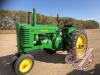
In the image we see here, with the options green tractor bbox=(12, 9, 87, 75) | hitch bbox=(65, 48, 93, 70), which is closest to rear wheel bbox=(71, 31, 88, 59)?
green tractor bbox=(12, 9, 87, 75)

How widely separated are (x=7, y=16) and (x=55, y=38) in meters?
14.3

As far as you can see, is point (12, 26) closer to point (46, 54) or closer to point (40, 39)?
point (46, 54)

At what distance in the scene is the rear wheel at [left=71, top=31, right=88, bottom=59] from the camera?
24.2 feet

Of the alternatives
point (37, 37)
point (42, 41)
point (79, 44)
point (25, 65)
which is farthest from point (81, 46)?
point (25, 65)

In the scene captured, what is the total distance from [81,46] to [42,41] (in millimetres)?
1635

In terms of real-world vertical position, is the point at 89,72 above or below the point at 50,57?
below

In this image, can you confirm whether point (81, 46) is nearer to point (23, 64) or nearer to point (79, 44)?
point (79, 44)

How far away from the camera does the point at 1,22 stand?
20688 millimetres

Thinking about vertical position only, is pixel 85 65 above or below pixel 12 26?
below

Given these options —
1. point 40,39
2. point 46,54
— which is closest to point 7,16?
point 46,54

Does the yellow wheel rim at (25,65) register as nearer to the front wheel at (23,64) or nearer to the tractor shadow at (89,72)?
the front wheel at (23,64)

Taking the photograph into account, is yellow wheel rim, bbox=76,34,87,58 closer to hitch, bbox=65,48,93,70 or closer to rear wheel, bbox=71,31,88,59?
rear wheel, bbox=71,31,88,59

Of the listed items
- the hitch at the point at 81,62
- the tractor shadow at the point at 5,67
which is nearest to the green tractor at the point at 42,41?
the hitch at the point at 81,62

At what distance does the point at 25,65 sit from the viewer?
19.7 ft
